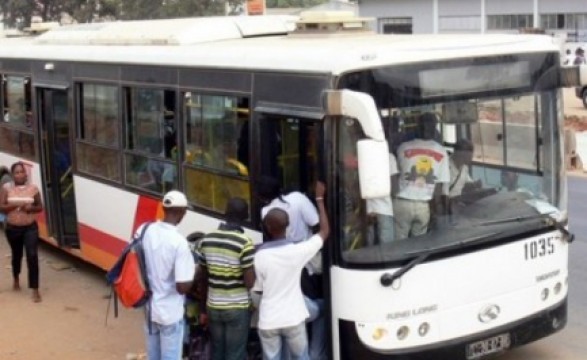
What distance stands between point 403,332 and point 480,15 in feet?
146

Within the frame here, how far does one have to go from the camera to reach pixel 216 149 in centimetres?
789

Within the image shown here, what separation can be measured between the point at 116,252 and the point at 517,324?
455 centimetres

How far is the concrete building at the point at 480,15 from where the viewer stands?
151 ft

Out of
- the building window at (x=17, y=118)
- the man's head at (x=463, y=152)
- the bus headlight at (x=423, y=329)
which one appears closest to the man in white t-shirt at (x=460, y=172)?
the man's head at (x=463, y=152)

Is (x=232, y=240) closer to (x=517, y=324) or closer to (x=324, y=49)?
(x=324, y=49)

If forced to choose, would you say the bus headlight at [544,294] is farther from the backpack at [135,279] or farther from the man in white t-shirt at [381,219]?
the backpack at [135,279]

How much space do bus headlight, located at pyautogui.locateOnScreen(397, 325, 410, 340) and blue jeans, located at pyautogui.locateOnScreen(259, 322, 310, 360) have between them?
64 centimetres

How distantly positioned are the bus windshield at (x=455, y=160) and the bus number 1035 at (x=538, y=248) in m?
0.10

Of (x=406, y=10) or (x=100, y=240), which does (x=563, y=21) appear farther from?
(x=100, y=240)

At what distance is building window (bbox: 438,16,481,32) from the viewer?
1957 inches

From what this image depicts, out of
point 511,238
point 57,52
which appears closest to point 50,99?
point 57,52

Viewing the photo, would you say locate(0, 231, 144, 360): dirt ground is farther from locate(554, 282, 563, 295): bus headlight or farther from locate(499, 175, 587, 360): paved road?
locate(554, 282, 563, 295): bus headlight

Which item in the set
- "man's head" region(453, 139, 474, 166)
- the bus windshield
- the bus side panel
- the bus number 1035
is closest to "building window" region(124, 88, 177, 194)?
the bus side panel

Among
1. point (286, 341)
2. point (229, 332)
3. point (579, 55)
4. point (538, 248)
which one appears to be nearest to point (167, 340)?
point (229, 332)
